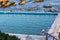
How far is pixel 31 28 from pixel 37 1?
0.72 meters

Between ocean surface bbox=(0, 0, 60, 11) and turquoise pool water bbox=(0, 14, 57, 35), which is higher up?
ocean surface bbox=(0, 0, 60, 11)

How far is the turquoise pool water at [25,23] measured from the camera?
14.0 ft

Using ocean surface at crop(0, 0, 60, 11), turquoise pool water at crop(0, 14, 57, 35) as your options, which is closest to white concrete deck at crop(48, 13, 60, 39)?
turquoise pool water at crop(0, 14, 57, 35)

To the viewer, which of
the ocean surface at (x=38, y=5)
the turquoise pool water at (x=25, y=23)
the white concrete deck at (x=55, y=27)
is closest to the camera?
the white concrete deck at (x=55, y=27)

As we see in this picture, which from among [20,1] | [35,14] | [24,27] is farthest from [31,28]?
[20,1]

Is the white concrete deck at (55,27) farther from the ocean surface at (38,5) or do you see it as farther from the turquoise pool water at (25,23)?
the ocean surface at (38,5)

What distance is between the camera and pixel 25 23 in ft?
14.7

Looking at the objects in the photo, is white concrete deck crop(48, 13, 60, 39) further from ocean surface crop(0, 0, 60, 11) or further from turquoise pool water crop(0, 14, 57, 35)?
ocean surface crop(0, 0, 60, 11)

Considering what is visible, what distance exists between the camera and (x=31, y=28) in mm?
4320

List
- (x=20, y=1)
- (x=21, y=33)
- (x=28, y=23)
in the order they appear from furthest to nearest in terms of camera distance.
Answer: (x=20, y=1) → (x=28, y=23) → (x=21, y=33)

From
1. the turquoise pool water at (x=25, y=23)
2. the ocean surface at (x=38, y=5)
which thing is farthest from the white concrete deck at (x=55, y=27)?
the ocean surface at (x=38, y=5)

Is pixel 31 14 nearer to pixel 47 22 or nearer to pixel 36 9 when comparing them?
pixel 36 9

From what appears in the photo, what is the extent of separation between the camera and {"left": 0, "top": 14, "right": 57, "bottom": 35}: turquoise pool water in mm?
4270

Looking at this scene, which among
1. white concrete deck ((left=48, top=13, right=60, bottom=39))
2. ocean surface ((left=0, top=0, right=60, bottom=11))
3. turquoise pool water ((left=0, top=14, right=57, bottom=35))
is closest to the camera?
white concrete deck ((left=48, top=13, right=60, bottom=39))
